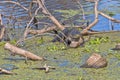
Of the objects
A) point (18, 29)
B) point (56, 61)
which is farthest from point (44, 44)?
point (18, 29)

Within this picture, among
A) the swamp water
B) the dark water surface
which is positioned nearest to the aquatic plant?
the swamp water

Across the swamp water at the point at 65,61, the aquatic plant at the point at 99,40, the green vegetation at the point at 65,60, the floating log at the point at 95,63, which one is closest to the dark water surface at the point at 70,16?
the green vegetation at the point at 65,60

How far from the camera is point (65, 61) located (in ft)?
32.5

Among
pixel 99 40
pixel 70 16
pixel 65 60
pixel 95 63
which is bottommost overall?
pixel 70 16

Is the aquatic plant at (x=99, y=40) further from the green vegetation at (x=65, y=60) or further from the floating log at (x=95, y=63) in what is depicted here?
the floating log at (x=95, y=63)

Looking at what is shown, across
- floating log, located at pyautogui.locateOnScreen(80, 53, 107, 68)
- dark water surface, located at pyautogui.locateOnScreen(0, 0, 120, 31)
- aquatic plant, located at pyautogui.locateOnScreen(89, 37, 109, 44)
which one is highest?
floating log, located at pyautogui.locateOnScreen(80, 53, 107, 68)

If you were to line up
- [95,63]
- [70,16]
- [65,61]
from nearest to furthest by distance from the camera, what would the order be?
[95,63] → [65,61] → [70,16]

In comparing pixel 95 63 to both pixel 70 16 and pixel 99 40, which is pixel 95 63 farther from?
pixel 70 16

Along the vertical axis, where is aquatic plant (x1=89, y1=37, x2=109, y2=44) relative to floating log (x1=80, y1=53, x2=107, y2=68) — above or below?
below

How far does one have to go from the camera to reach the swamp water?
869 centimetres

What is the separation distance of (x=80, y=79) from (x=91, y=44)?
332 centimetres

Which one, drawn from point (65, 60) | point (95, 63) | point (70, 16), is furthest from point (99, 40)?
point (70, 16)

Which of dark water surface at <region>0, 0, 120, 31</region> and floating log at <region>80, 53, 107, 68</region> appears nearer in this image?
floating log at <region>80, 53, 107, 68</region>

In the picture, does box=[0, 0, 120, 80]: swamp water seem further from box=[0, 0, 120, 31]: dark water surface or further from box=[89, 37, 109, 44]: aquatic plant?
box=[0, 0, 120, 31]: dark water surface
